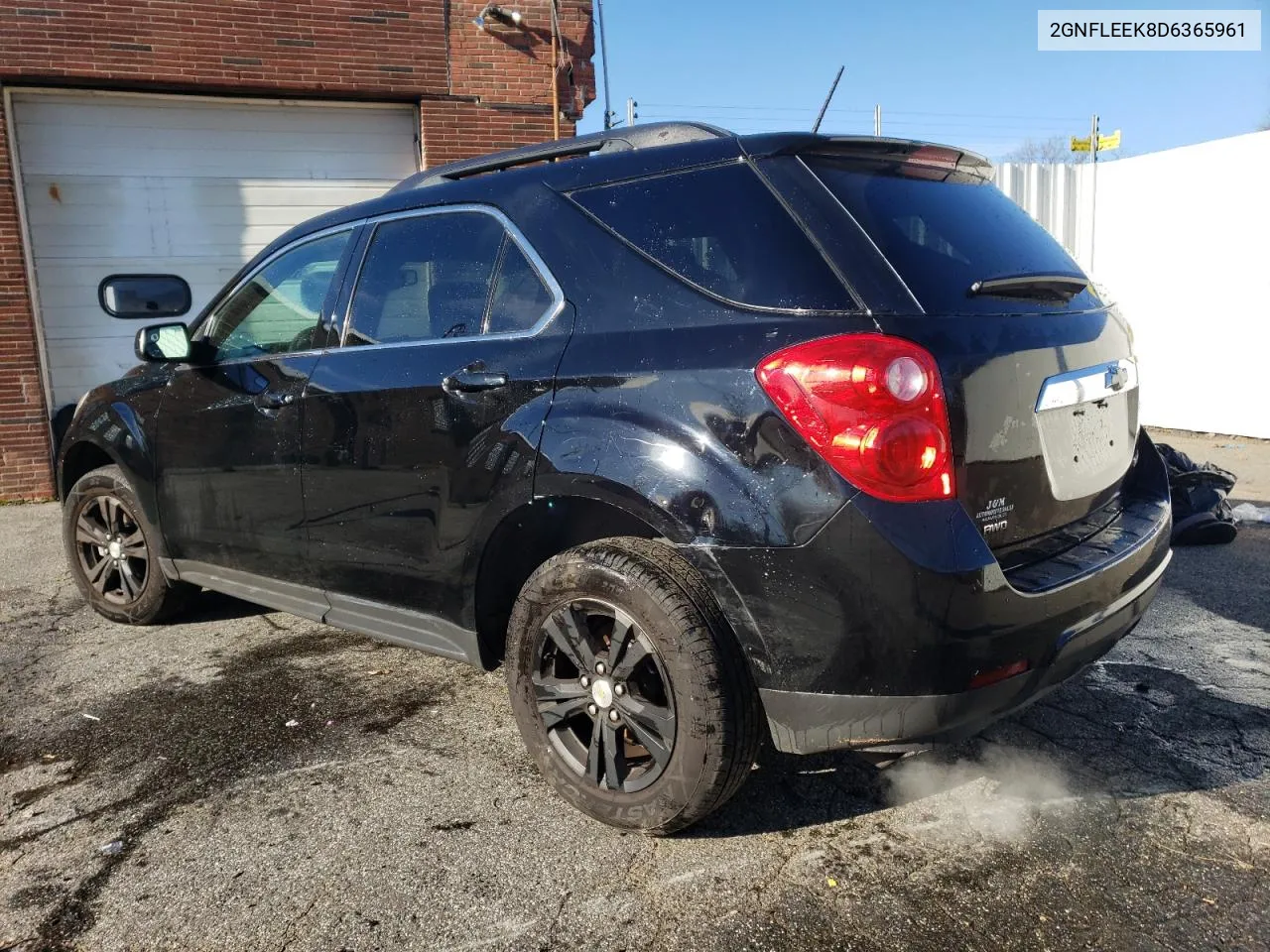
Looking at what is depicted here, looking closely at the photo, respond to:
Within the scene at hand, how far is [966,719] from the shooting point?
2262 mm

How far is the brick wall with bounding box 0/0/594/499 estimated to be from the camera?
25.7 ft

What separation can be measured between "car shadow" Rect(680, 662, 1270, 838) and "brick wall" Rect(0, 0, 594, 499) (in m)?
7.26

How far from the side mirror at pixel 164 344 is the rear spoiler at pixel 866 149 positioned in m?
2.56

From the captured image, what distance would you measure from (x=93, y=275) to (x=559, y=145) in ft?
22.4

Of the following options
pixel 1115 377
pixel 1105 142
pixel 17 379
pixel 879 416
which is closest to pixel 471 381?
pixel 879 416

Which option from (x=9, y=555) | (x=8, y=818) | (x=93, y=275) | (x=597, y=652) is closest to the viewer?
(x=597, y=652)

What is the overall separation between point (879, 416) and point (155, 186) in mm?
8098

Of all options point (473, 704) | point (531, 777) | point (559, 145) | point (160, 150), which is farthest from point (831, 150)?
point (160, 150)

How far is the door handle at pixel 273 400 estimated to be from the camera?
11.6ft

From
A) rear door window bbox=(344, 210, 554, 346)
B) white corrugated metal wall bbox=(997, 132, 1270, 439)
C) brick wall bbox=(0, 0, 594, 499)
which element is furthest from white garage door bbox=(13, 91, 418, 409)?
white corrugated metal wall bbox=(997, 132, 1270, 439)

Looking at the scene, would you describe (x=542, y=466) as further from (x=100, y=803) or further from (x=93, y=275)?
(x=93, y=275)

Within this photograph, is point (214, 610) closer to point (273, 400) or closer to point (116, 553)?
point (116, 553)

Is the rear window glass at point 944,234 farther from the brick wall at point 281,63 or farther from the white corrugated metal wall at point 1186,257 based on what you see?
the brick wall at point 281,63

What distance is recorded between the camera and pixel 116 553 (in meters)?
4.60
